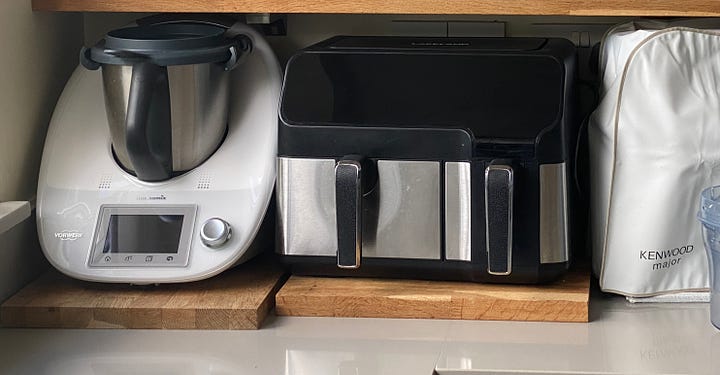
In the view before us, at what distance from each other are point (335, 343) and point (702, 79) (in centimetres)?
59

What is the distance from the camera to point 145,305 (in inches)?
60.2

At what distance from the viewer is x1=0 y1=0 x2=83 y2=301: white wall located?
1.60 meters

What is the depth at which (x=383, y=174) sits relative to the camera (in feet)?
5.04

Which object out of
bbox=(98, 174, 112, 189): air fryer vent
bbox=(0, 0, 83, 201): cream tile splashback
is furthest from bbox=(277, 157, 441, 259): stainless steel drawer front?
bbox=(0, 0, 83, 201): cream tile splashback

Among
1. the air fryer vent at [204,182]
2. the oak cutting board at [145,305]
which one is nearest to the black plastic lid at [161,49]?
the air fryer vent at [204,182]

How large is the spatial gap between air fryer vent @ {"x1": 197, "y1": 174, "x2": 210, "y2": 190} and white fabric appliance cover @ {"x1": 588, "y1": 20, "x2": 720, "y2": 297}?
0.53m

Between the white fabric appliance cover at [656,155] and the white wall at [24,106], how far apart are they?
80 cm

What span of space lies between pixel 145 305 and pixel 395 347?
341 millimetres

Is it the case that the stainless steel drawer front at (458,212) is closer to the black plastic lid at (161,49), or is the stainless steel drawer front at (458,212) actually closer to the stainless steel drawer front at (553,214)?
the stainless steel drawer front at (553,214)

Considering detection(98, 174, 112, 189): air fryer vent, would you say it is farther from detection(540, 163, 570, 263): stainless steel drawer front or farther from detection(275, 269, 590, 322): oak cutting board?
detection(540, 163, 570, 263): stainless steel drawer front

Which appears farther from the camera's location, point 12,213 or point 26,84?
point 26,84

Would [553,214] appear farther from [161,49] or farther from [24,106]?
[24,106]

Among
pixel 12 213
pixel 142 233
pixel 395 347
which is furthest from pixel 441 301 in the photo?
pixel 12 213

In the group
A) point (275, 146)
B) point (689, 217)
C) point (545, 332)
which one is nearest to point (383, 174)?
point (275, 146)
